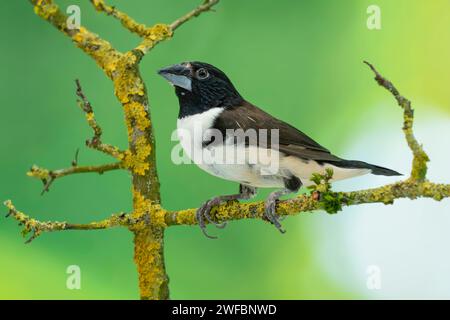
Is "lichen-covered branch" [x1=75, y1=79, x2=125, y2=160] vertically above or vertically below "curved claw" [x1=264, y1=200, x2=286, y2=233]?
above

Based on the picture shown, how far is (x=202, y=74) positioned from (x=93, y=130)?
0.75m

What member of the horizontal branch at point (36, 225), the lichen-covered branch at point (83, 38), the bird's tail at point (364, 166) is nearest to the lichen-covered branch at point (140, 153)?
the lichen-covered branch at point (83, 38)

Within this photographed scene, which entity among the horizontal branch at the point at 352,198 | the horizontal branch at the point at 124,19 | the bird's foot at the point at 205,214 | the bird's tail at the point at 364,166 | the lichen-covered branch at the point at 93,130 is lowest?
the horizontal branch at the point at 352,198

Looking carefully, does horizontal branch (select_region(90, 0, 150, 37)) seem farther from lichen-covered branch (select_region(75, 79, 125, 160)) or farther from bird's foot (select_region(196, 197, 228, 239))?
bird's foot (select_region(196, 197, 228, 239))

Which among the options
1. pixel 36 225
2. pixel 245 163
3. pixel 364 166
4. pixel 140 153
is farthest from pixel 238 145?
pixel 36 225

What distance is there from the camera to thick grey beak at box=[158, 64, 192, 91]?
2.97 meters

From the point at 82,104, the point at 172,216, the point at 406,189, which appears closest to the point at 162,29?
the point at 82,104

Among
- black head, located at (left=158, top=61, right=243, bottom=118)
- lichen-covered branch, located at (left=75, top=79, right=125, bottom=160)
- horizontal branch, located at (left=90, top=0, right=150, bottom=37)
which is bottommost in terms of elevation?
lichen-covered branch, located at (left=75, top=79, right=125, bottom=160)

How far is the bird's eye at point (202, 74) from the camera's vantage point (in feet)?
10.1

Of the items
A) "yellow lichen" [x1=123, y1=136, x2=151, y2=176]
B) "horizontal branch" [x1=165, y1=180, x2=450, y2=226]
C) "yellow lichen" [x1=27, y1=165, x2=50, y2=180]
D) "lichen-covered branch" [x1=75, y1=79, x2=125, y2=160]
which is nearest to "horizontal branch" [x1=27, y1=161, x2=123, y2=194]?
"yellow lichen" [x1=27, y1=165, x2=50, y2=180]

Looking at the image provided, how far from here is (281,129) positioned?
117 inches

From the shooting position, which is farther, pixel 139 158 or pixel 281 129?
pixel 281 129

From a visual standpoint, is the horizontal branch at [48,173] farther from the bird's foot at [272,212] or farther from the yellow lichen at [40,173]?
the bird's foot at [272,212]

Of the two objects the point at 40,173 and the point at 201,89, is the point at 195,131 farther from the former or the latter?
the point at 40,173
